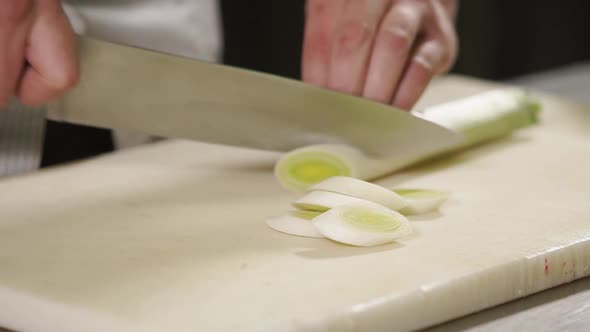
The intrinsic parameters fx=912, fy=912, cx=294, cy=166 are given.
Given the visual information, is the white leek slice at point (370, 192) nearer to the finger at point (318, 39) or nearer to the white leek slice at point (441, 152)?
the white leek slice at point (441, 152)

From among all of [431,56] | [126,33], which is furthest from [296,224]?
[126,33]

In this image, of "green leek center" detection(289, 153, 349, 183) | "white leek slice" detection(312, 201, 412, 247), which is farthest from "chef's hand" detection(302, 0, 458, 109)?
"white leek slice" detection(312, 201, 412, 247)

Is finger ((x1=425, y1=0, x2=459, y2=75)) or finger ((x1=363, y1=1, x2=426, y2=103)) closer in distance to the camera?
finger ((x1=363, y1=1, x2=426, y2=103))

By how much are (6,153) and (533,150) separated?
0.97 meters

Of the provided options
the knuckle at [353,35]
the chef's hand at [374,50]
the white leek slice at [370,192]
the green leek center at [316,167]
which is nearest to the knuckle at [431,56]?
the chef's hand at [374,50]

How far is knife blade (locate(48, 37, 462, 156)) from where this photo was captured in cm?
148

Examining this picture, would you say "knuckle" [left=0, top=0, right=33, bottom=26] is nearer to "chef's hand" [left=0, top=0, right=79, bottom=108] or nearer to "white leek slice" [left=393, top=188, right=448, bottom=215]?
"chef's hand" [left=0, top=0, right=79, bottom=108]

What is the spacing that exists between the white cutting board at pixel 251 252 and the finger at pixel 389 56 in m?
0.15

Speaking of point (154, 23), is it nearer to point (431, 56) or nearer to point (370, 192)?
point (431, 56)

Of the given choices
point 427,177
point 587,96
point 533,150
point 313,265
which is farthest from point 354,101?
point 587,96

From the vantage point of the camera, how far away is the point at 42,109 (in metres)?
1.73

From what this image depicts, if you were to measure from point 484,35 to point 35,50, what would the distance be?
8.43 ft

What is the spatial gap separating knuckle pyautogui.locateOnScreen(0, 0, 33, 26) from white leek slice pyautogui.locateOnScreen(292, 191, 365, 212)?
465 mm

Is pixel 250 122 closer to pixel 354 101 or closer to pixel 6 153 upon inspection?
pixel 354 101
